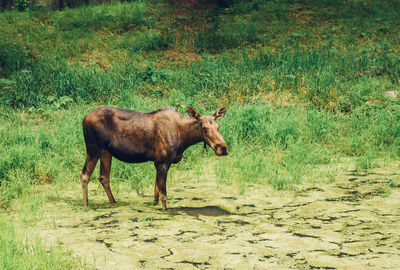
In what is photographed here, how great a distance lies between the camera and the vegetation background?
7609 mm

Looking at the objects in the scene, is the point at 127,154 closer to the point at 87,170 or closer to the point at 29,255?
the point at 87,170

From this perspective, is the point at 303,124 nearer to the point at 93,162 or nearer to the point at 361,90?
the point at 361,90

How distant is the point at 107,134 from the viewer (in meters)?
5.90

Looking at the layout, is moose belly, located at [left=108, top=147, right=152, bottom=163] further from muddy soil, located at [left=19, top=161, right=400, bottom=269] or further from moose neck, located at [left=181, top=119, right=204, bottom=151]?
muddy soil, located at [left=19, top=161, right=400, bottom=269]

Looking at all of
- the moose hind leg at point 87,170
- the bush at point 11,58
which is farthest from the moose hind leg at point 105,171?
the bush at point 11,58

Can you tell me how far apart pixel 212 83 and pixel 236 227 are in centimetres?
667

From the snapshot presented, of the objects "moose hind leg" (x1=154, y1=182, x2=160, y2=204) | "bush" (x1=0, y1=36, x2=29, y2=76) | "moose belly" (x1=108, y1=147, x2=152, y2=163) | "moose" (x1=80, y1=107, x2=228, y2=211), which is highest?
"bush" (x1=0, y1=36, x2=29, y2=76)

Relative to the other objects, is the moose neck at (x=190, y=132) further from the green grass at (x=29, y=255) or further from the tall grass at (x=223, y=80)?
the green grass at (x=29, y=255)

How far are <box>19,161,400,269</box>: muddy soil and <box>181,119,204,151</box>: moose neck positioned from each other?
0.84 meters

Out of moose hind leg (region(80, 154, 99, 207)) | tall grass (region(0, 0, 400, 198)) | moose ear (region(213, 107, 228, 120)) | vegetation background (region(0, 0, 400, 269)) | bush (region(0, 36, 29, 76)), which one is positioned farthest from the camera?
bush (region(0, 36, 29, 76))

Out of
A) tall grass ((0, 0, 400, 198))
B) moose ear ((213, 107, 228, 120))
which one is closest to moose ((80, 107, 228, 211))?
moose ear ((213, 107, 228, 120))

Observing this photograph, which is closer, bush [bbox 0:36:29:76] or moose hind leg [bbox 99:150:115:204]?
moose hind leg [bbox 99:150:115:204]

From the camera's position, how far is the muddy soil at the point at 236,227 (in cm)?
433

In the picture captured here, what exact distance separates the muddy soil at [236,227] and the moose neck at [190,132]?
2.76 feet
